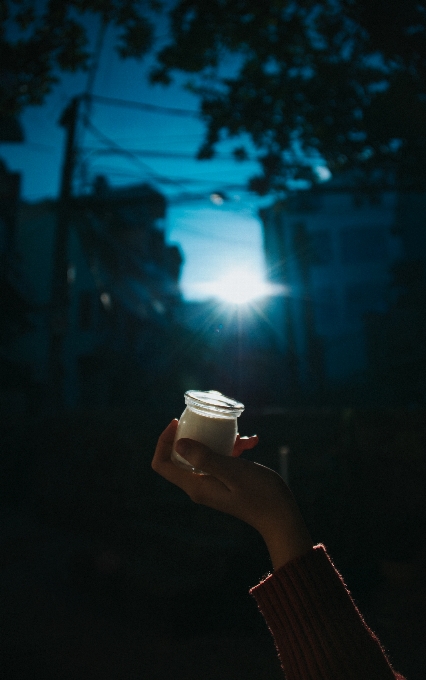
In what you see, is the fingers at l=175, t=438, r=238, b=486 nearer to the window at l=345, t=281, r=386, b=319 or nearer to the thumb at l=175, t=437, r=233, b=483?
the thumb at l=175, t=437, r=233, b=483

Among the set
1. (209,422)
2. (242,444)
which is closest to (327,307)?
(242,444)

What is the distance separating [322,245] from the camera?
38062 millimetres

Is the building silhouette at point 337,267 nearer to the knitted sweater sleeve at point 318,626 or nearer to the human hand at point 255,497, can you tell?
the human hand at point 255,497

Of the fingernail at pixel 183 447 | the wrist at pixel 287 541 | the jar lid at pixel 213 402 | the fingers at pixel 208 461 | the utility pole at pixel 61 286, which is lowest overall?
the wrist at pixel 287 541

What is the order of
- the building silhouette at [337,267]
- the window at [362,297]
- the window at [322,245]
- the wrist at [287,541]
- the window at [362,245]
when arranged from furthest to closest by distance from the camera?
the window at [322,245]
the window at [362,245]
the window at [362,297]
the building silhouette at [337,267]
the wrist at [287,541]

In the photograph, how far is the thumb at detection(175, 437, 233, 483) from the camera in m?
1.37

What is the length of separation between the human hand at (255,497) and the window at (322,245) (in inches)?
1493

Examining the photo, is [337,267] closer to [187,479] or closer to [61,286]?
[61,286]

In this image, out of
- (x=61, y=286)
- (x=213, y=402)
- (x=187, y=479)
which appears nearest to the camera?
(x=187, y=479)

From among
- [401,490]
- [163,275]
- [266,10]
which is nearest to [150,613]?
[401,490]

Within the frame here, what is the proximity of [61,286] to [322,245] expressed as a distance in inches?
1255

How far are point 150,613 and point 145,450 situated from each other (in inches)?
134

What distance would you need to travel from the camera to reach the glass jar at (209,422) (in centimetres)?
184

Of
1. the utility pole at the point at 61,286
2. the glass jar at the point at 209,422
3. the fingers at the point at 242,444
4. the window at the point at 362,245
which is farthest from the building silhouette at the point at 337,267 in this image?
the glass jar at the point at 209,422
